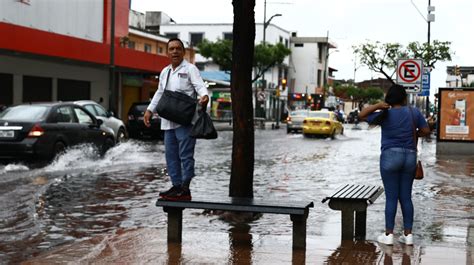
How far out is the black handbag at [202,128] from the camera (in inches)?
281

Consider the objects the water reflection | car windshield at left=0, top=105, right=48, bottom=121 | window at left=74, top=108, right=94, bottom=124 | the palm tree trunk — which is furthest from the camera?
window at left=74, top=108, right=94, bottom=124

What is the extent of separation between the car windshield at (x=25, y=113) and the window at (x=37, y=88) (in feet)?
43.3

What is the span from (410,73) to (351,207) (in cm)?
1121

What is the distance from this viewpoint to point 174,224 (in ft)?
23.4

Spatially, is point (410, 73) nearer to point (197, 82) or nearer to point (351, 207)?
point (351, 207)

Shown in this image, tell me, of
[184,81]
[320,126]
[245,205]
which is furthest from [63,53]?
[245,205]

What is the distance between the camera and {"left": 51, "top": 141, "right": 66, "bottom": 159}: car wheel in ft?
52.0

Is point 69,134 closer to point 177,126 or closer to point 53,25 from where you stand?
point 177,126

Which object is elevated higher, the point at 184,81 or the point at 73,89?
the point at 73,89

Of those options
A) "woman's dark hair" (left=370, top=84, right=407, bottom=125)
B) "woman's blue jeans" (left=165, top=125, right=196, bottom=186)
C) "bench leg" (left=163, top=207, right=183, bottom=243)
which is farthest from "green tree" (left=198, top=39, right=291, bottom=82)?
"bench leg" (left=163, top=207, right=183, bottom=243)

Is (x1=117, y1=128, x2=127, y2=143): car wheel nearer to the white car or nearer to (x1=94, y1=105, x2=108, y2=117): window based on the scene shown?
the white car

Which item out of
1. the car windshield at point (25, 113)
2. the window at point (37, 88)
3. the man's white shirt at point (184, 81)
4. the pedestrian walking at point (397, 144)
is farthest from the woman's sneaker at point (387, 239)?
the window at point (37, 88)

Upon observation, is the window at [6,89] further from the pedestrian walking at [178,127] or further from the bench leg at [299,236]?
the bench leg at [299,236]

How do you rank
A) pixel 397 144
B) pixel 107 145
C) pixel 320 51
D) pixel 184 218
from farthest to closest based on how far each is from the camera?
pixel 320 51
pixel 107 145
pixel 184 218
pixel 397 144
